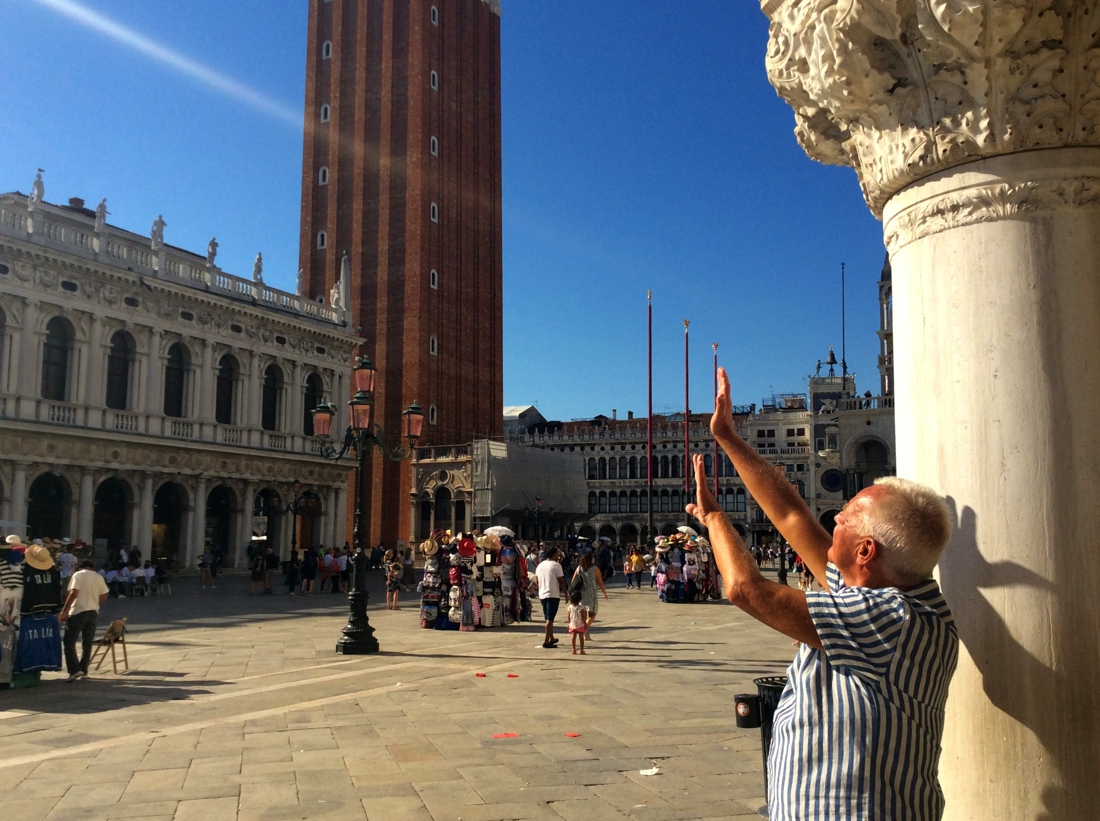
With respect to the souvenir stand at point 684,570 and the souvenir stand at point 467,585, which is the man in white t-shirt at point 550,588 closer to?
the souvenir stand at point 467,585

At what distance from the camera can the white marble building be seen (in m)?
27.1

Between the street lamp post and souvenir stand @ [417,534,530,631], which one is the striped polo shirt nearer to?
the street lamp post

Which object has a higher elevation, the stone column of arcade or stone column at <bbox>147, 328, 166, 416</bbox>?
stone column at <bbox>147, 328, 166, 416</bbox>

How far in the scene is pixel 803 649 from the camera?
2.18 meters

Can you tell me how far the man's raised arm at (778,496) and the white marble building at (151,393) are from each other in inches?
965

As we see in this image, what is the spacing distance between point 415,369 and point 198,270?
13.9 meters

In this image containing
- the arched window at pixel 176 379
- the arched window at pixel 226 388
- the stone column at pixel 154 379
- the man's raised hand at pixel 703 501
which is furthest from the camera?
the arched window at pixel 226 388

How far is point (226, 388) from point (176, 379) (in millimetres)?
2209

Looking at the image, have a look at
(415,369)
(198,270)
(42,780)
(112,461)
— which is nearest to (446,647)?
(42,780)

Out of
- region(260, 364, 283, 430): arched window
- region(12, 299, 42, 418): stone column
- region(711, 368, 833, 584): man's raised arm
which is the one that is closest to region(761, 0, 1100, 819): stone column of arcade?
region(711, 368, 833, 584): man's raised arm

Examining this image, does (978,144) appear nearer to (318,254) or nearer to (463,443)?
(463,443)

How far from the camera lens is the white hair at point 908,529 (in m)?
2.13

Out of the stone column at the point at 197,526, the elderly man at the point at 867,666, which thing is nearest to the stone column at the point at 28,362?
the stone column at the point at 197,526

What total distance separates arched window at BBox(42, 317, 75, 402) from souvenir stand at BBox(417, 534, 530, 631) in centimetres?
1781
